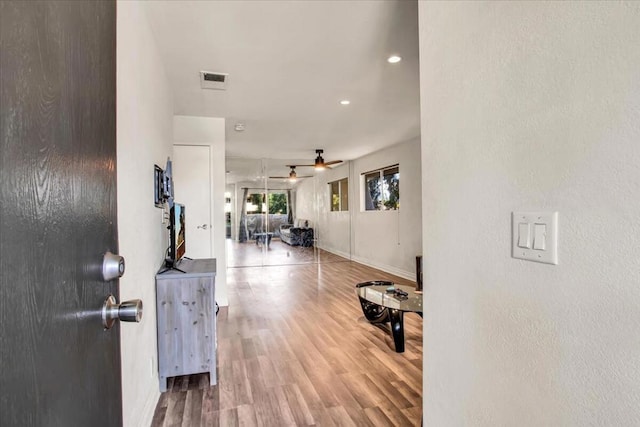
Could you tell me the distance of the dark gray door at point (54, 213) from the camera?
437mm

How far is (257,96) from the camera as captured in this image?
11.8ft

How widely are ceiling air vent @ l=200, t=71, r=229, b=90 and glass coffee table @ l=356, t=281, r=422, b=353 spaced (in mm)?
2466

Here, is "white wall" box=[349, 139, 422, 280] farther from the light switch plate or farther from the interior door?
the light switch plate

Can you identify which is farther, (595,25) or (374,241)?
(374,241)

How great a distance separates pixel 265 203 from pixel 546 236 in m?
7.44

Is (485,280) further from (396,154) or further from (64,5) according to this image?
(396,154)

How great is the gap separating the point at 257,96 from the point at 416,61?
1643mm

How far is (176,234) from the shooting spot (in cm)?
252

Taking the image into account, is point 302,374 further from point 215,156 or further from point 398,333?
point 215,156

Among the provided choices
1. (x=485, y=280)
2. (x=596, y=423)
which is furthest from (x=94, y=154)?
(x=596, y=423)

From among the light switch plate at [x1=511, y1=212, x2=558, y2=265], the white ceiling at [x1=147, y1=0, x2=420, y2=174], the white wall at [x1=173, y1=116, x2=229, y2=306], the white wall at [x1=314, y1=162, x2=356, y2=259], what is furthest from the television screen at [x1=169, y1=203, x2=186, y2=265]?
the white wall at [x1=314, y1=162, x2=356, y2=259]

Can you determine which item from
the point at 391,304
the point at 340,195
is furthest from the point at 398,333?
the point at 340,195

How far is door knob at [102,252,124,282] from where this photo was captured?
78 cm

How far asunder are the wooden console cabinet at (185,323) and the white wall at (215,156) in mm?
1944
